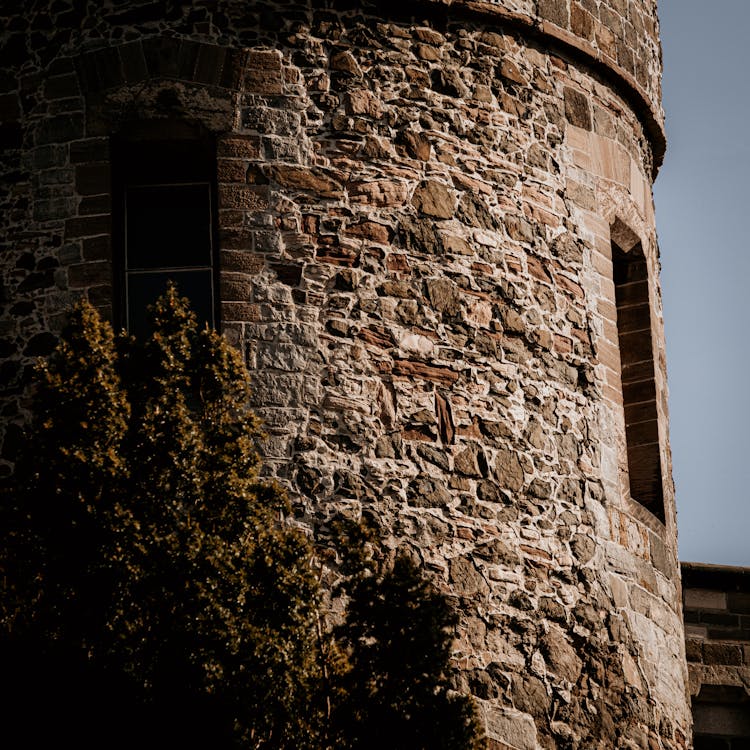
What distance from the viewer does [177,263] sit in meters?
11.4

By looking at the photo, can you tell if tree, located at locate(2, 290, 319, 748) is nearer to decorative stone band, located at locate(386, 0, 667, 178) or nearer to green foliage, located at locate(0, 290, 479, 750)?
green foliage, located at locate(0, 290, 479, 750)

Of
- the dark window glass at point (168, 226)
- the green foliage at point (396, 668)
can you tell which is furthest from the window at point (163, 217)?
the green foliage at point (396, 668)

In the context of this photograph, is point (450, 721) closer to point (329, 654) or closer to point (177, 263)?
point (329, 654)

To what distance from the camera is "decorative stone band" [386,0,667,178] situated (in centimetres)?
1186

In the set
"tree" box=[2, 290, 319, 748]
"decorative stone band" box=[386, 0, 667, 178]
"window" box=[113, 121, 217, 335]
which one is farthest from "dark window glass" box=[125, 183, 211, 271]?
"tree" box=[2, 290, 319, 748]

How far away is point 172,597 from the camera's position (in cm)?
856

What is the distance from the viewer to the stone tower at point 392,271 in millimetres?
10789

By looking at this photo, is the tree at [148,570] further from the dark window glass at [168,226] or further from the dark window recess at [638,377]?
the dark window recess at [638,377]

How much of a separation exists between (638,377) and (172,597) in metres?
5.23

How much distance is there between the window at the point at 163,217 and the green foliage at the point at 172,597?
200 centimetres

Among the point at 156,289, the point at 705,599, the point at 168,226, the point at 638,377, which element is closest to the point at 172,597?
the point at 156,289

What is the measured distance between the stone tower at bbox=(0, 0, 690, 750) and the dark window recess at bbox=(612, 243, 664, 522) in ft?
2.05

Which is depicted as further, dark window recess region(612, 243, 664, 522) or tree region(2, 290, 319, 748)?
dark window recess region(612, 243, 664, 522)

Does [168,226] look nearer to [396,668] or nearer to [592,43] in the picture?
[592,43]
